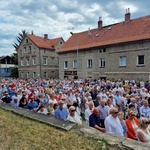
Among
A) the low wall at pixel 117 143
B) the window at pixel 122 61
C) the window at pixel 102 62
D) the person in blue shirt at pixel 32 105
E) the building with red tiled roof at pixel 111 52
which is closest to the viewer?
the low wall at pixel 117 143

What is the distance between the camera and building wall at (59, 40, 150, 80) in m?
23.1

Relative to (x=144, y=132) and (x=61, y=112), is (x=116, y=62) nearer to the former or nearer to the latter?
(x=61, y=112)

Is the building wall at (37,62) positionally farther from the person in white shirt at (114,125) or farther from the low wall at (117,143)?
the low wall at (117,143)

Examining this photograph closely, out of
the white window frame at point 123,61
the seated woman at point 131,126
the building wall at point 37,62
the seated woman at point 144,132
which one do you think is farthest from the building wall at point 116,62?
the seated woman at point 144,132

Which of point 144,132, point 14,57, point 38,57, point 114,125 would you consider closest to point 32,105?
point 114,125

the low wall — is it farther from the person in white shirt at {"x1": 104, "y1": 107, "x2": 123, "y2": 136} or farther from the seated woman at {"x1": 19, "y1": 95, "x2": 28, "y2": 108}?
the seated woman at {"x1": 19, "y1": 95, "x2": 28, "y2": 108}

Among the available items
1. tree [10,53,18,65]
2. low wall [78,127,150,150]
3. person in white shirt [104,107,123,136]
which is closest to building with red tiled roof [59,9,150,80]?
person in white shirt [104,107,123,136]

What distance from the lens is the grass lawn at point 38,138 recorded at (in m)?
4.00

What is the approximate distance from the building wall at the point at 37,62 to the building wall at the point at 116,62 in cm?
1175

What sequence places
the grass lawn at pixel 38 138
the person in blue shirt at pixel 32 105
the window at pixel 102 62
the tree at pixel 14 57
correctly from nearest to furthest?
1. the grass lawn at pixel 38 138
2. the person in blue shirt at pixel 32 105
3. the window at pixel 102 62
4. the tree at pixel 14 57

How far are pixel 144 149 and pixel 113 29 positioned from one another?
2927 centimetres

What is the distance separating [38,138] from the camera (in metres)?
4.46

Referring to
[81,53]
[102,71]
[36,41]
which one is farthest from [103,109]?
[36,41]

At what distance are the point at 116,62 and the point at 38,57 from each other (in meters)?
22.4
